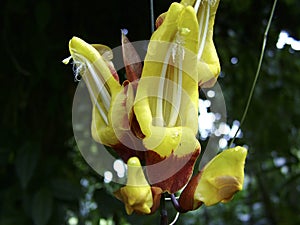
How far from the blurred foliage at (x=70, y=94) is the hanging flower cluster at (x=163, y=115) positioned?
Result: 27 centimetres

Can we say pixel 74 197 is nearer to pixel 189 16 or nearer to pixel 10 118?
pixel 10 118

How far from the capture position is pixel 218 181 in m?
0.39

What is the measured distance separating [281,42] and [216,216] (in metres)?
1.40

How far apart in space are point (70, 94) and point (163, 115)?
2.12 feet

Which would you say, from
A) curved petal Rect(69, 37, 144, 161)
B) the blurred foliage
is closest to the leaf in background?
the blurred foliage

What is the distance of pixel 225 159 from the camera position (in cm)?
39

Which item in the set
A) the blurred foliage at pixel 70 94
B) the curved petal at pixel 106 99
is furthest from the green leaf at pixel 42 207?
the curved petal at pixel 106 99

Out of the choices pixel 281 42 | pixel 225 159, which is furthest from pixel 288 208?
pixel 225 159

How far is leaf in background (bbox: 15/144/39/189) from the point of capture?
0.79 metres

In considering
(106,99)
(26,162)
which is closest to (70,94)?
(26,162)

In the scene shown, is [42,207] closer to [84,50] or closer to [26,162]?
[26,162]

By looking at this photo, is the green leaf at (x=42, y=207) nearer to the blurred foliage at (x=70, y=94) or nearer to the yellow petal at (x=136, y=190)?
the blurred foliage at (x=70, y=94)

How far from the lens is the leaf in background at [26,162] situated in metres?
0.79

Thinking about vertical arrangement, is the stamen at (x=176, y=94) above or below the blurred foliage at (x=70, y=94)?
above
